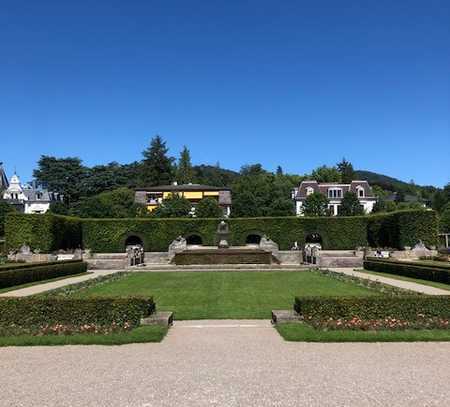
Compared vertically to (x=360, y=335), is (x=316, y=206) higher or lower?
higher

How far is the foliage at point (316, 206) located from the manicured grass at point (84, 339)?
5857 cm

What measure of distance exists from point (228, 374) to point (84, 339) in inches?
131

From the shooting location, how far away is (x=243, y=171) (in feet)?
412

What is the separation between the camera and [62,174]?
87250 millimetres

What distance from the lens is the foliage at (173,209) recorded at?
196 feet

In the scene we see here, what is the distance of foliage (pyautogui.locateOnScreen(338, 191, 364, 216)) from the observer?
2703 inches

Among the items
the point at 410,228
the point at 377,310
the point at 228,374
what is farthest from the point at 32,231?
the point at 228,374

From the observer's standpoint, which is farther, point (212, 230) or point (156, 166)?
point (156, 166)

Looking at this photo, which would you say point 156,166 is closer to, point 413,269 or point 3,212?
point 3,212

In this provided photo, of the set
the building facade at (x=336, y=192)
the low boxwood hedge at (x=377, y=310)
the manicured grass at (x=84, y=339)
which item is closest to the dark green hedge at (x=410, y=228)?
the low boxwood hedge at (x=377, y=310)

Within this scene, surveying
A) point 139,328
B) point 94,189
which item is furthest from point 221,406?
point 94,189

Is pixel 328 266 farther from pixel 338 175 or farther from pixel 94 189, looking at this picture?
pixel 338 175

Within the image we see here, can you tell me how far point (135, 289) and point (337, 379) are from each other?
12583 millimetres

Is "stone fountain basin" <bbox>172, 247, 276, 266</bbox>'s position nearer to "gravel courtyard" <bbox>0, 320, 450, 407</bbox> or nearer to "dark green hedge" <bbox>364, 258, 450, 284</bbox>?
"dark green hedge" <bbox>364, 258, 450, 284</bbox>
